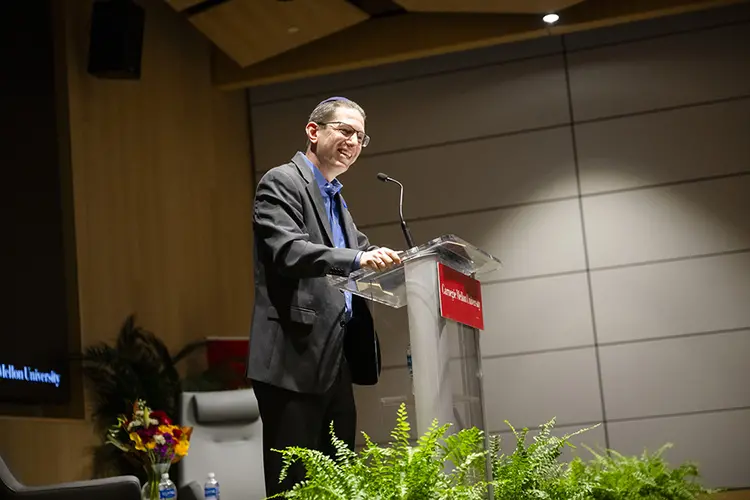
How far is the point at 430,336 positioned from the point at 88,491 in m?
1.72

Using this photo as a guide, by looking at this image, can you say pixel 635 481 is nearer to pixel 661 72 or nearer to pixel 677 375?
pixel 677 375

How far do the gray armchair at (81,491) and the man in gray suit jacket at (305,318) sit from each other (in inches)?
44.6

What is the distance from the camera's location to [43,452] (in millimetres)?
4445

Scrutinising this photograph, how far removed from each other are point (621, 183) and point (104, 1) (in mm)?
3226

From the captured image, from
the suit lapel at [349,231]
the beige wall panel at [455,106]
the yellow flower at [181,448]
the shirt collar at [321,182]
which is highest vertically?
the beige wall panel at [455,106]

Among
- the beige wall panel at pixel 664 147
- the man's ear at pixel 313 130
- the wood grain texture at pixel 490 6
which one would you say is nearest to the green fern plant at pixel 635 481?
the man's ear at pixel 313 130

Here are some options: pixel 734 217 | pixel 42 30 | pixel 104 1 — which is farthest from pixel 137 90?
pixel 734 217

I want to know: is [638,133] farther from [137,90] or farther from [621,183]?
[137,90]

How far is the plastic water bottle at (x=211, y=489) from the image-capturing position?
15.1 ft

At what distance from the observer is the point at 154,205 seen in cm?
569

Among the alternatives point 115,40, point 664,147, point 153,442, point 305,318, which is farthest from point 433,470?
point 664,147

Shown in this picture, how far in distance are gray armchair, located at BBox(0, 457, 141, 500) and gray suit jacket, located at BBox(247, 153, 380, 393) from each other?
122cm

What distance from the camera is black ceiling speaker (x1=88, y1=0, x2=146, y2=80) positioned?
5.01m

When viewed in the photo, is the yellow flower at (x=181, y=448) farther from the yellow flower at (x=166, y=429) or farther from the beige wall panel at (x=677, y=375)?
the beige wall panel at (x=677, y=375)
